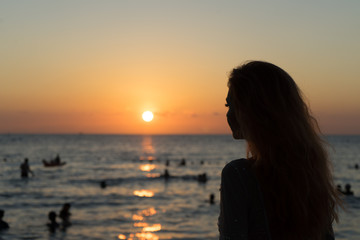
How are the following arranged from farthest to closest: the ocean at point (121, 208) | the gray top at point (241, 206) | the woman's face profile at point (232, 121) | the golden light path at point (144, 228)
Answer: the ocean at point (121, 208) < the golden light path at point (144, 228) < the woman's face profile at point (232, 121) < the gray top at point (241, 206)

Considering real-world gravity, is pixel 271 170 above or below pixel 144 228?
above

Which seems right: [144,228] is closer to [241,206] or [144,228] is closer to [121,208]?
[121,208]

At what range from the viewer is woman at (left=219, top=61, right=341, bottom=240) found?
1.90m

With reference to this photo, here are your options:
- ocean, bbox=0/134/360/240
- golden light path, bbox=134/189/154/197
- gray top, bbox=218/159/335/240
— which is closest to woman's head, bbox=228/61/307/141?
gray top, bbox=218/159/335/240

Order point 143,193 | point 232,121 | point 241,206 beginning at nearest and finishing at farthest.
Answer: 1. point 241,206
2. point 232,121
3. point 143,193

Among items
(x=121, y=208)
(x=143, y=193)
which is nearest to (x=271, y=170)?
(x=121, y=208)

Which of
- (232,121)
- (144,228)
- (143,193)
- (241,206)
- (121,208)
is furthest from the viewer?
Result: (143,193)

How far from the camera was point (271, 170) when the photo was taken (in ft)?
6.36

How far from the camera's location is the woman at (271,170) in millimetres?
1896

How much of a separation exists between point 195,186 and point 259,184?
105 ft

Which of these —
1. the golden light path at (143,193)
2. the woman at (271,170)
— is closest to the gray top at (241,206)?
the woman at (271,170)

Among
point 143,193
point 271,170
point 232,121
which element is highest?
point 232,121

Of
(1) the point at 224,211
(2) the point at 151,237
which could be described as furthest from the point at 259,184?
(2) the point at 151,237

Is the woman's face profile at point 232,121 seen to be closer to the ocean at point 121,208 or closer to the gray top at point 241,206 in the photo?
the gray top at point 241,206
